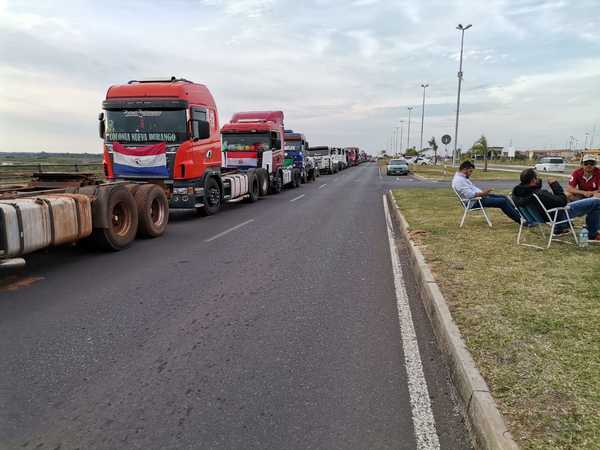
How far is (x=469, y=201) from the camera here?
9445mm

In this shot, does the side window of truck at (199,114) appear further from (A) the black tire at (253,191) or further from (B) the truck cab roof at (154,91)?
(A) the black tire at (253,191)

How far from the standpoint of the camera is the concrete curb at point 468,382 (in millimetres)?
2514

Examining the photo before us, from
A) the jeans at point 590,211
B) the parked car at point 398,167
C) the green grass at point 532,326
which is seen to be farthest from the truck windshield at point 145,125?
the parked car at point 398,167

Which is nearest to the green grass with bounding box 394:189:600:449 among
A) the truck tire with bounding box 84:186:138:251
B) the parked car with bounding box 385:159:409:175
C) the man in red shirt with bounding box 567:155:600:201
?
the man in red shirt with bounding box 567:155:600:201

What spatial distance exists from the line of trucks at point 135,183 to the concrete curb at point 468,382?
17.2 feet

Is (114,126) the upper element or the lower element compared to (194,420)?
upper

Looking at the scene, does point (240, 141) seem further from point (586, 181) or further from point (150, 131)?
point (586, 181)

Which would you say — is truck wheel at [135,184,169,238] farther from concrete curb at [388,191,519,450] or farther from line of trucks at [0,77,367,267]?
concrete curb at [388,191,519,450]

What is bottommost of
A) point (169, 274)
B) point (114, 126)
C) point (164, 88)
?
point (169, 274)

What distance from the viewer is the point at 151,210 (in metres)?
9.59

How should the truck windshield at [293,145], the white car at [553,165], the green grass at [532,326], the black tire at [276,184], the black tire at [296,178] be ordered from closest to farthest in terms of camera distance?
the green grass at [532,326] → the black tire at [276,184] → the black tire at [296,178] → the truck windshield at [293,145] → the white car at [553,165]

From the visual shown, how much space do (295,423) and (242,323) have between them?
1.78m

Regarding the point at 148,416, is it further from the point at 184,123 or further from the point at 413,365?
the point at 184,123

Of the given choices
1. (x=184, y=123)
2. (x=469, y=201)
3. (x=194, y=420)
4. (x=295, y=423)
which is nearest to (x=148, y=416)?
(x=194, y=420)
